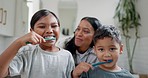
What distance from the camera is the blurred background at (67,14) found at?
2.11m

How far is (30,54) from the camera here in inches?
29.5

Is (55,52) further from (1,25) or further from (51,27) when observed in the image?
(1,25)

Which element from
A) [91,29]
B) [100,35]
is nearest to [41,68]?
[100,35]

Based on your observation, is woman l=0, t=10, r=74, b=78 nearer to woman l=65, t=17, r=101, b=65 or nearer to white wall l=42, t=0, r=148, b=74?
woman l=65, t=17, r=101, b=65

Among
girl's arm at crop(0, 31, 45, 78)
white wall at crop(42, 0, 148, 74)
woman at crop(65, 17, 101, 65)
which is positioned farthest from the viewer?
white wall at crop(42, 0, 148, 74)

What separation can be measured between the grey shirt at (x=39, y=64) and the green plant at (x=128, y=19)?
1473 mm

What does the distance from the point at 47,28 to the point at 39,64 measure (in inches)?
5.6

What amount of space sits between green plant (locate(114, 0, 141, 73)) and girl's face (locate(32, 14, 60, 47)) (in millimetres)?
1484

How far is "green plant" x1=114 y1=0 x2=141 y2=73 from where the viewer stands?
7.00ft

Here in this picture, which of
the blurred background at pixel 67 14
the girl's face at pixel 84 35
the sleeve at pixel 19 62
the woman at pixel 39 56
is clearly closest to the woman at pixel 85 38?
the girl's face at pixel 84 35

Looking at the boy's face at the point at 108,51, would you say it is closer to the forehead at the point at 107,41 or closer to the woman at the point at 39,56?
the forehead at the point at 107,41

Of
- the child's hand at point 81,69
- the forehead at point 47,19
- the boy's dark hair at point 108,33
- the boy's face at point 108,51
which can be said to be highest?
the forehead at point 47,19

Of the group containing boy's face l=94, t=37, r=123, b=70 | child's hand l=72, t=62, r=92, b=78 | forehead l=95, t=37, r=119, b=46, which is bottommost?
child's hand l=72, t=62, r=92, b=78

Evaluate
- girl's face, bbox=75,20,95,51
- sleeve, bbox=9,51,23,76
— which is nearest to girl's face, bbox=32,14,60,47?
sleeve, bbox=9,51,23,76
